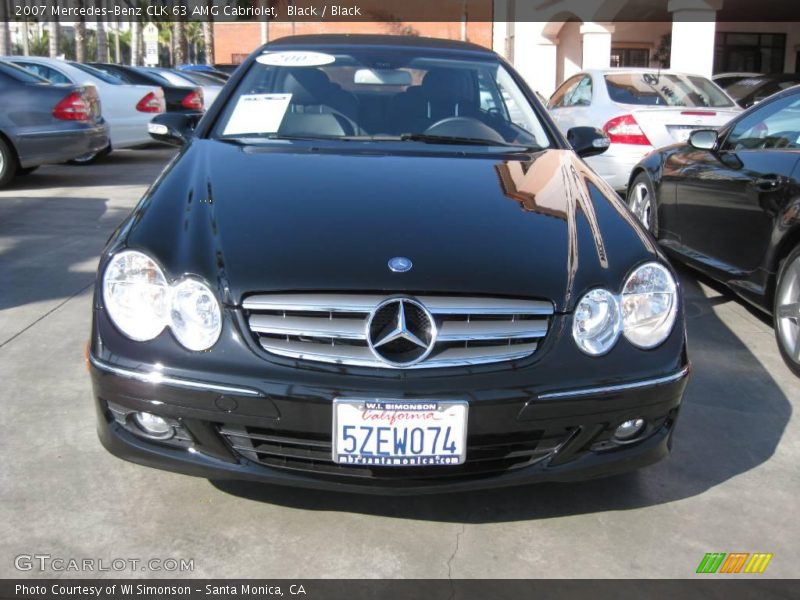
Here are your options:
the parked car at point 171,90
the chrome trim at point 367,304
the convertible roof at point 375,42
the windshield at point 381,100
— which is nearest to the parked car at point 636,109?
the convertible roof at point 375,42

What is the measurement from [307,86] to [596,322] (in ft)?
6.79

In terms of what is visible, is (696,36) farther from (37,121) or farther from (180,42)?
(180,42)

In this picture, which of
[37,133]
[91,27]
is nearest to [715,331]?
[37,133]

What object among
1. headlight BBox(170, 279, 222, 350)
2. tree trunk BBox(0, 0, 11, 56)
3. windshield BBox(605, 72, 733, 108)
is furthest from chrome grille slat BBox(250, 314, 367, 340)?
tree trunk BBox(0, 0, 11, 56)

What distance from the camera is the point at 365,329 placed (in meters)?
2.48

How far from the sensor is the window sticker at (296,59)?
4.20 meters

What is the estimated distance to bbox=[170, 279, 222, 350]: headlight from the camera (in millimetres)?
2494

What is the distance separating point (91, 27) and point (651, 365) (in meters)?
78.4

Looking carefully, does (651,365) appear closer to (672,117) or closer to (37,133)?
(672,117)

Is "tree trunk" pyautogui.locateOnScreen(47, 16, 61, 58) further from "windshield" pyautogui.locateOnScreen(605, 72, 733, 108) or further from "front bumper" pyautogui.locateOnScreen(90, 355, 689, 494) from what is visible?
"front bumper" pyautogui.locateOnScreen(90, 355, 689, 494)

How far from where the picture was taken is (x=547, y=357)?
8.27 ft

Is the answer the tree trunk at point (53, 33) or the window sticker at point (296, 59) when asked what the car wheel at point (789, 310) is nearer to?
the window sticker at point (296, 59)

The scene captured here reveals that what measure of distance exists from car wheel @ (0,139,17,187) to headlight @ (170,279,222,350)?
7.45m

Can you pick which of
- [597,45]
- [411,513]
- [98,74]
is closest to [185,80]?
[98,74]
